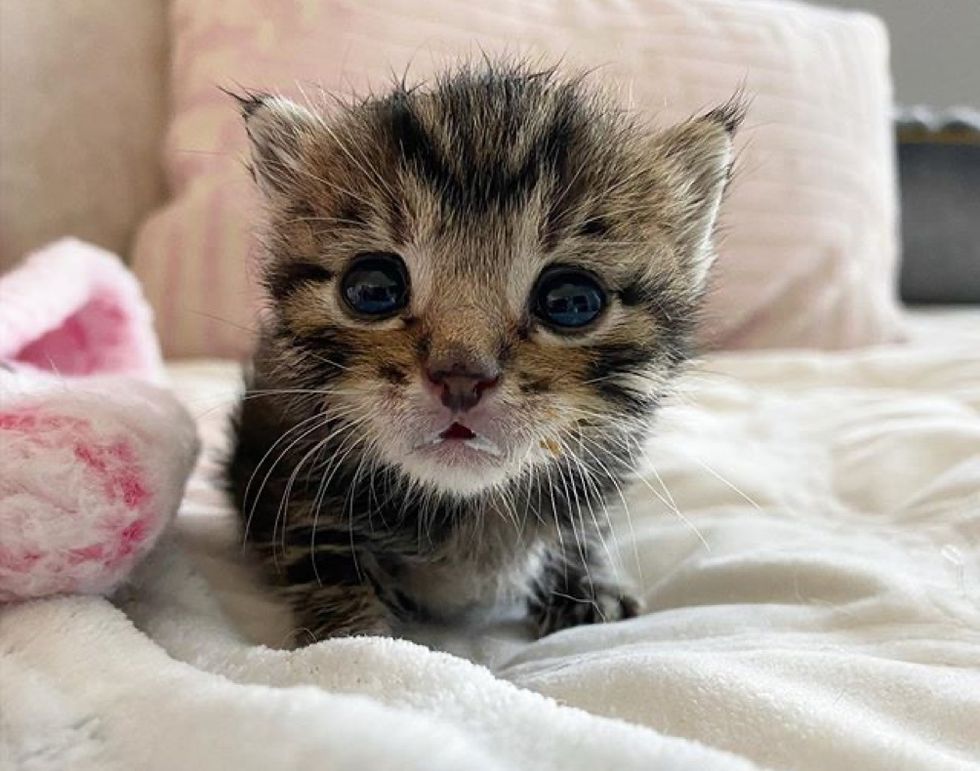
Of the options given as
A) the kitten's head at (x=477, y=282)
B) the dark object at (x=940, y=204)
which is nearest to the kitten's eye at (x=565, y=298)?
the kitten's head at (x=477, y=282)

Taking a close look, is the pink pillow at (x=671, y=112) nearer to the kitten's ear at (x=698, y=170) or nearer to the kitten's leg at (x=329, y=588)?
the kitten's ear at (x=698, y=170)

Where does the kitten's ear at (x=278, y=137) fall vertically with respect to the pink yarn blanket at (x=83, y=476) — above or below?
above

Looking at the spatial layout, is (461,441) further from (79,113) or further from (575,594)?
(79,113)

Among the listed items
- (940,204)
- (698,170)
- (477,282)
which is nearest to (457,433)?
(477,282)

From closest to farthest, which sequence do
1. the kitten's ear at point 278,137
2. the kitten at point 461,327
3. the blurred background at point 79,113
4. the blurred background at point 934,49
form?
the kitten at point 461,327, the kitten's ear at point 278,137, the blurred background at point 79,113, the blurred background at point 934,49

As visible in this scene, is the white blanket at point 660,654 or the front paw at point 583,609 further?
the front paw at point 583,609
